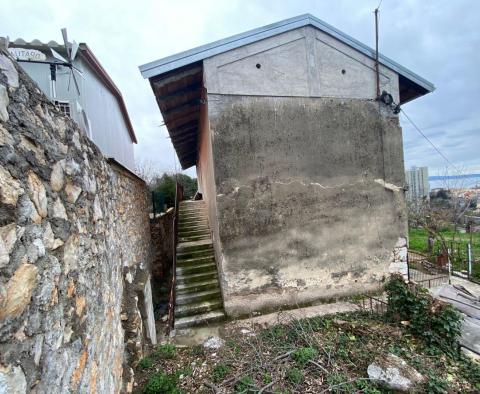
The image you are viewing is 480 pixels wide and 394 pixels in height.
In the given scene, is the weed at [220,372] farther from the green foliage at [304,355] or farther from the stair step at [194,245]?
the stair step at [194,245]

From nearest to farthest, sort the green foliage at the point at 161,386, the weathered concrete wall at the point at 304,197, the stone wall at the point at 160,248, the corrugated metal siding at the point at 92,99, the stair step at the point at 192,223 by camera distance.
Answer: the green foliage at the point at 161,386, the corrugated metal siding at the point at 92,99, the weathered concrete wall at the point at 304,197, the stone wall at the point at 160,248, the stair step at the point at 192,223

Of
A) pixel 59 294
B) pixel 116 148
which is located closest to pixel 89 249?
pixel 59 294

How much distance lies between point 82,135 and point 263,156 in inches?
133

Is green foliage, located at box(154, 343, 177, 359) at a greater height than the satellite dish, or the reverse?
the satellite dish

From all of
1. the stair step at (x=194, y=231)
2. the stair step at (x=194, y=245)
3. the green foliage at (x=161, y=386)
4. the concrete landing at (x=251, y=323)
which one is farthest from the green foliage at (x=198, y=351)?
the stair step at (x=194, y=231)

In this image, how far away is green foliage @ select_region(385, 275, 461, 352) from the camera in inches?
151

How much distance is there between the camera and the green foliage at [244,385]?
3.09 metres

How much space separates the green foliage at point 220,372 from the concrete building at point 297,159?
145 cm

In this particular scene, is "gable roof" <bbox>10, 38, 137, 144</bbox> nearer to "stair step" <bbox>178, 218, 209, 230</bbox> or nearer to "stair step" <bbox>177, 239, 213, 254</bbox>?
"stair step" <bbox>178, 218, 209, 230</bbox>

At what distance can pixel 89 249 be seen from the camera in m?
2.13

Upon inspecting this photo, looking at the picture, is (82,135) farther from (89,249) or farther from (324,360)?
(324,360)

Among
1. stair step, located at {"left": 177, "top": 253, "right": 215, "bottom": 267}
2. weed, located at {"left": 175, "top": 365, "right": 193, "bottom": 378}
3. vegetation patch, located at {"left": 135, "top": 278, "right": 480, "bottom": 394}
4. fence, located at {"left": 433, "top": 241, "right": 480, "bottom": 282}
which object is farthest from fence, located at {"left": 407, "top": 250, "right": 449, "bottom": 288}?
weed, located at {"left": 175, "top": 365, "right": 193, "bottom": 378}

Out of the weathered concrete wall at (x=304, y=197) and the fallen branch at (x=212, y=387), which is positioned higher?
the weathered concrete wall at (x=304, y=197)

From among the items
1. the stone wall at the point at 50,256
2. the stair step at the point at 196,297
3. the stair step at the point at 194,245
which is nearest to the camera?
the stone wall at the point at 50,256
